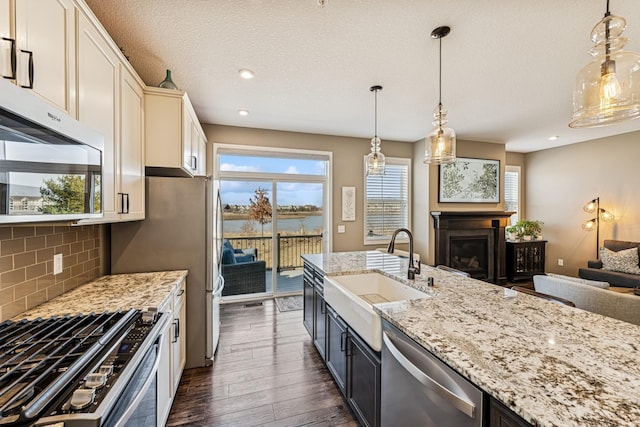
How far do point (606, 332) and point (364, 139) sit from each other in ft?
13.9

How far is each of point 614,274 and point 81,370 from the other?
6.08 m

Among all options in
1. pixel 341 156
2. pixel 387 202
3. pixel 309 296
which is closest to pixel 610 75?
pixel 309 296

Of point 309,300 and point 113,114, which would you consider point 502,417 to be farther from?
point 113,114

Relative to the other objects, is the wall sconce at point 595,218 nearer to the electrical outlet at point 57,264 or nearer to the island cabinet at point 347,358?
the island cabinet at point 347,358

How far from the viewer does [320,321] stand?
2.48 m

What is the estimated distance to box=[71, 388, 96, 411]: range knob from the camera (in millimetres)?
773

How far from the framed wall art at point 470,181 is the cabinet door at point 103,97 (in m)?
4.76

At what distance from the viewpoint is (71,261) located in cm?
188

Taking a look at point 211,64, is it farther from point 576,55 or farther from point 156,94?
point 576,55

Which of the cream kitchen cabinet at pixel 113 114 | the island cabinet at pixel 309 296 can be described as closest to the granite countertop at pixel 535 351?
the island cabinet at pixel 309 296

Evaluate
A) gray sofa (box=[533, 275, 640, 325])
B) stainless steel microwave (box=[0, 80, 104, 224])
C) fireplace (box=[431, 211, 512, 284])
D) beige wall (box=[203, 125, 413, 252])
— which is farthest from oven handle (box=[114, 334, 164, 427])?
fireplace (box=[431, 211, 512, 284])

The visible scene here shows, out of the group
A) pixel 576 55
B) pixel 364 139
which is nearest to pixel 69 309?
pixel 576 55

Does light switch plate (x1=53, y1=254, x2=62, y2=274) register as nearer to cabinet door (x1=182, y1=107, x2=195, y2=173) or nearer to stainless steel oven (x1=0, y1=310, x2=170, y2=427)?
stainless steel oven (x1=0, y1=310, x2=170, y2=427)

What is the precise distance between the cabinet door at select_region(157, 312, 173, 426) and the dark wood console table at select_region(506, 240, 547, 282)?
595cm
